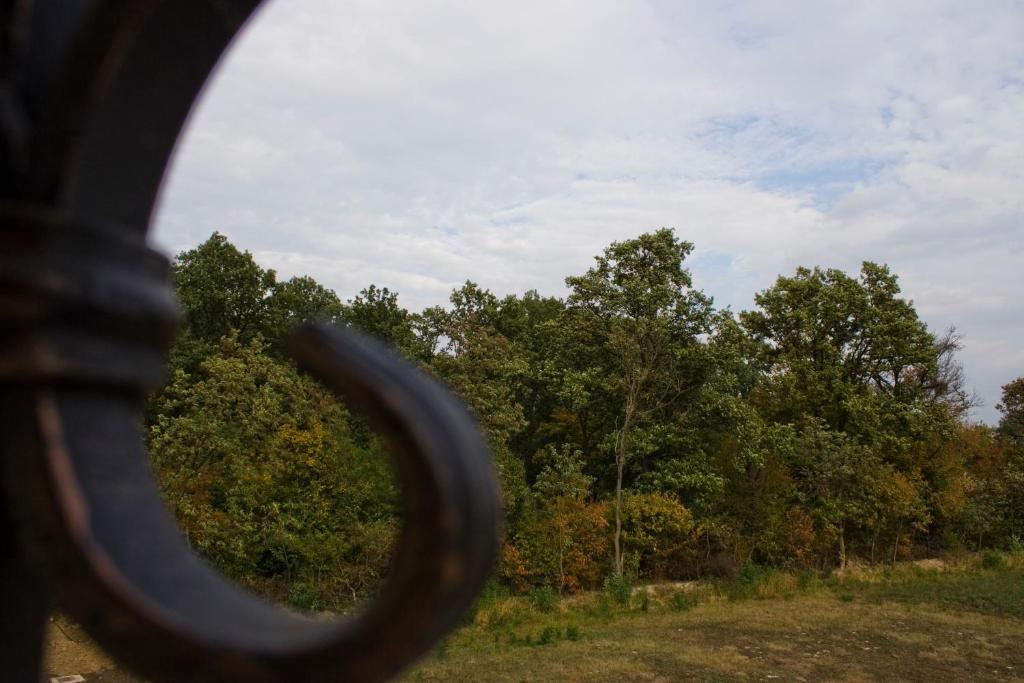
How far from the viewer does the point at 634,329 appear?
1941 centimetres

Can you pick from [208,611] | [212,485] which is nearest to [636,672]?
[212,485]

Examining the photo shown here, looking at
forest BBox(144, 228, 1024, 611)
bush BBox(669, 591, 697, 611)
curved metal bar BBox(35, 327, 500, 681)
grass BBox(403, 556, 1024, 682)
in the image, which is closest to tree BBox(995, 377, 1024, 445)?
forest BBox(144, 228, 1024, 611)

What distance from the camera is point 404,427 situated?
79 centimetres

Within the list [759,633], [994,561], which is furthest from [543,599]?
[994,561]

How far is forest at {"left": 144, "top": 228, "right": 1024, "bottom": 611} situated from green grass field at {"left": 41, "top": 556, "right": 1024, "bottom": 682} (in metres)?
1.54

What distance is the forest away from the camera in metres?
15.2

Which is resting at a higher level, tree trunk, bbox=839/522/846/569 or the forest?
the forest

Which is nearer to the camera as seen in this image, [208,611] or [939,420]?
[208,611]

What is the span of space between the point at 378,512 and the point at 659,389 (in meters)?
7.63

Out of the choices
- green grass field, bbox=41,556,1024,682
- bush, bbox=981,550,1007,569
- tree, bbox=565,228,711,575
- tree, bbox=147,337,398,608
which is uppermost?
tree, bbox=565,228,711,575

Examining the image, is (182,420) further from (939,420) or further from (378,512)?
(939,420)

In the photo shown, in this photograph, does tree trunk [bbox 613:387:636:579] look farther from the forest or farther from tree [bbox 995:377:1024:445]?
tree [bbox 995:377:1024:445]

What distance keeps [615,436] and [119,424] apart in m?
19.4

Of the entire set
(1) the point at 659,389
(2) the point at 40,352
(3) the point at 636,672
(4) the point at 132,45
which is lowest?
(3) the point at 636,672
